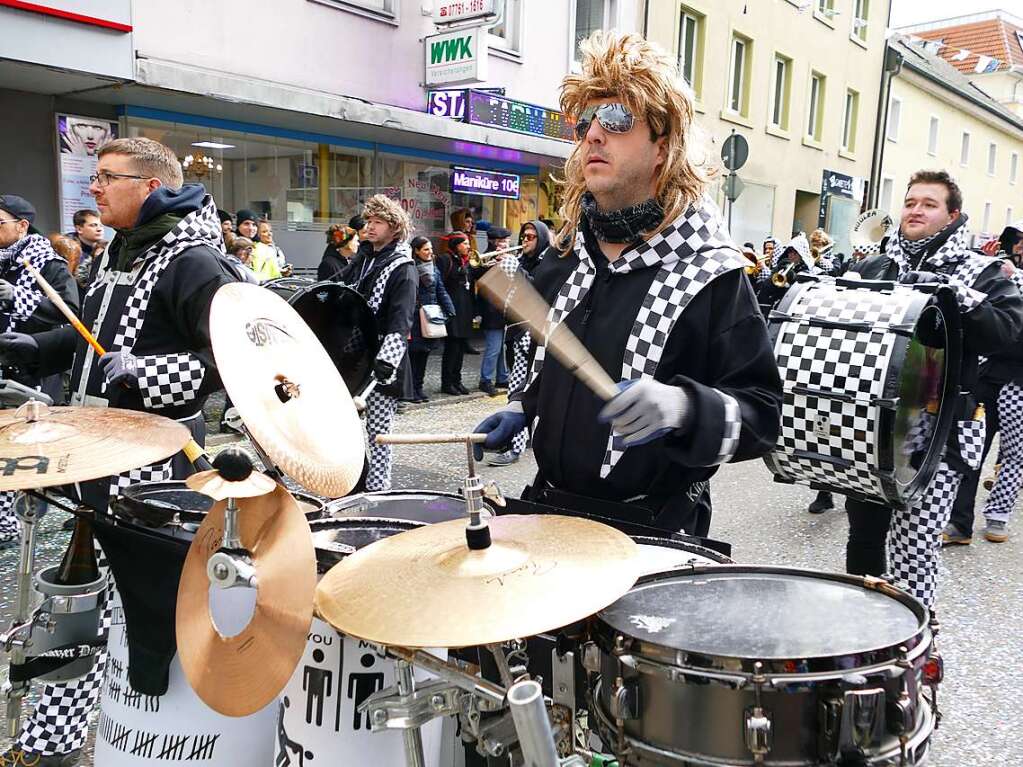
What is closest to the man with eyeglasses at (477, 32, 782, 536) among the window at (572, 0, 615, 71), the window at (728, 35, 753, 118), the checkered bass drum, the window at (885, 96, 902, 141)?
the checkered bass drum

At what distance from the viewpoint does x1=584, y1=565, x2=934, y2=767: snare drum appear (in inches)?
51.3

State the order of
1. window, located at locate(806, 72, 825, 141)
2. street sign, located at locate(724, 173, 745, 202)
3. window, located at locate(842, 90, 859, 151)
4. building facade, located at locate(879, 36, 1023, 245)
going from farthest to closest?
building facade, located at locate(879, 36, 1023, 245), window, located at locate(842, 90, 859, 151), window, located at locate(806, 72, 825, 141), street sign, located at locate(724, 173, 745, 202)

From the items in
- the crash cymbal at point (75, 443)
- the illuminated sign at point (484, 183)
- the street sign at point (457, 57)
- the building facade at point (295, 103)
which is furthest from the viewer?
the illuminated sign at point (484, 183)

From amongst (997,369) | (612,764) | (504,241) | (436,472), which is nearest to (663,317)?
(612,764)

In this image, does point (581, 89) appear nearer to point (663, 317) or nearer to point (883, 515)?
point (663, 317)

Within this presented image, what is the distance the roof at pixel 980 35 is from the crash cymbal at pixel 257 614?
35.8 m

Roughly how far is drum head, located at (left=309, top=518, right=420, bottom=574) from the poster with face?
23.3 ft

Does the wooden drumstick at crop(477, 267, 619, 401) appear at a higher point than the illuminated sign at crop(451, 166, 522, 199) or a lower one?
lower

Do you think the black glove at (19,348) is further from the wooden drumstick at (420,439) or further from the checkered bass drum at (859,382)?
the checkered bass drum at (859,382)

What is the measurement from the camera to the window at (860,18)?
20906 millimetres

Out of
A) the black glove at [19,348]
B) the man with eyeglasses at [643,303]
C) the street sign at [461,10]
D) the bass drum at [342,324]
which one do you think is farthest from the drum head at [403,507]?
the street sign at [461,10]

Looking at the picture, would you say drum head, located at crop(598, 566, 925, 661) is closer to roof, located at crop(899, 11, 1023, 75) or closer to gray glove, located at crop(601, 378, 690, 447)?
gray glove, located at crop(601, 378, 690, 447)

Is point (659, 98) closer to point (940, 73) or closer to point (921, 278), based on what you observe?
point (921, 278)

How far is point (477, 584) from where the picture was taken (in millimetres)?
1398
